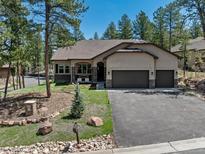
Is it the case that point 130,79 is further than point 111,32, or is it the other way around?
point 111,32

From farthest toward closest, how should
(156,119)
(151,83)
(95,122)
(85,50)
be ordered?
(85,50)
(151,83)
(156,119)
(95,122)

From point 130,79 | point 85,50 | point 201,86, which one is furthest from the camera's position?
point 85,50

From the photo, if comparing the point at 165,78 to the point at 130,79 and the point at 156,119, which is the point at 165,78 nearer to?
the point at 130,79

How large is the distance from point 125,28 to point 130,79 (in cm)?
4368

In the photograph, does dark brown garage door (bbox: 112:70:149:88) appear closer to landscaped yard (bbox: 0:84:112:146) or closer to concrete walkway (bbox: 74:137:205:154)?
landscaped yard (bbox: 0:84:112:146)

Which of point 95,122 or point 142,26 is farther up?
point 142,26

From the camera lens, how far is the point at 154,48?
3083 centimetres

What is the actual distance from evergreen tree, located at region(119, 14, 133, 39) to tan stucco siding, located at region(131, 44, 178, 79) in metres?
40.4

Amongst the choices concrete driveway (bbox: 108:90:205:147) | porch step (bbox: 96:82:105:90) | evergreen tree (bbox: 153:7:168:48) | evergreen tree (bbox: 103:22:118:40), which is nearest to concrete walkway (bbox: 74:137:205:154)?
concrete driveway (bbox: 108:90:205:147)

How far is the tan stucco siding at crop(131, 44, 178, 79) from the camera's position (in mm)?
30594

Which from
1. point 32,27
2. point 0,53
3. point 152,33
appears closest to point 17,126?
point 0,53

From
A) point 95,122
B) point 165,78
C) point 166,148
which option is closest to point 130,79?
point 165,78

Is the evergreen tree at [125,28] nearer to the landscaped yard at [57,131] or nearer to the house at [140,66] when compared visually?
the house at [140,66]

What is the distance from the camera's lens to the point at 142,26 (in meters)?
68.4
